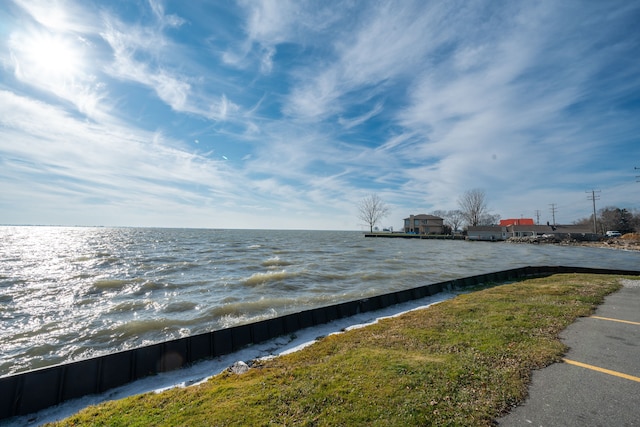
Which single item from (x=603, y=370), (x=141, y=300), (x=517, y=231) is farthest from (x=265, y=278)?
(x=517, y=231)

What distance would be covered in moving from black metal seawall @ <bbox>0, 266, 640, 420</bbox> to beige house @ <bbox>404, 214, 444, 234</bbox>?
96.6 metres

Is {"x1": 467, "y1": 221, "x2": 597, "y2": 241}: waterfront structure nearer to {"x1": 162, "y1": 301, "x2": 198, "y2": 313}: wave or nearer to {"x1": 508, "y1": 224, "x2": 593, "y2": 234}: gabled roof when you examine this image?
{"x1": 508, "y1": 224, "x2": 593, "y2": 234}: gabled roof

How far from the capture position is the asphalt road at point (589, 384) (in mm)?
3396

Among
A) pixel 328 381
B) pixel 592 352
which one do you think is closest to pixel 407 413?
pixel 328 381

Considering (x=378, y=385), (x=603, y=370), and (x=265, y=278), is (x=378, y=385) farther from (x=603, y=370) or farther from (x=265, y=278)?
(x=265, y=278)

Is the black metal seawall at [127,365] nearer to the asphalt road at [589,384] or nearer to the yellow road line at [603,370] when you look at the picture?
the asphalt road at [589,384]

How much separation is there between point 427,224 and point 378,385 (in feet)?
337

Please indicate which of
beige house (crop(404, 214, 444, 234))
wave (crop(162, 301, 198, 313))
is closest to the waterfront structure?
beige house (crop(404, 214, 444, 234))

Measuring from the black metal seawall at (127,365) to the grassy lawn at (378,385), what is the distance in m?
1.06

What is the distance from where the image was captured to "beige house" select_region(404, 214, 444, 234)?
97.7 meters

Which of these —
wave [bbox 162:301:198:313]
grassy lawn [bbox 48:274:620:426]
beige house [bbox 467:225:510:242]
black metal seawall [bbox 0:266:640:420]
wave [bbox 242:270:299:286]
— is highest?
beige house [bbox 467:225:510:242]

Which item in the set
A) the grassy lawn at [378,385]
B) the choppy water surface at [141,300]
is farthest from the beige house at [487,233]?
the grassy lawn at [378,385]

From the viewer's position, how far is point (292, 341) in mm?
7430

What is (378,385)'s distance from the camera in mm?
4102
